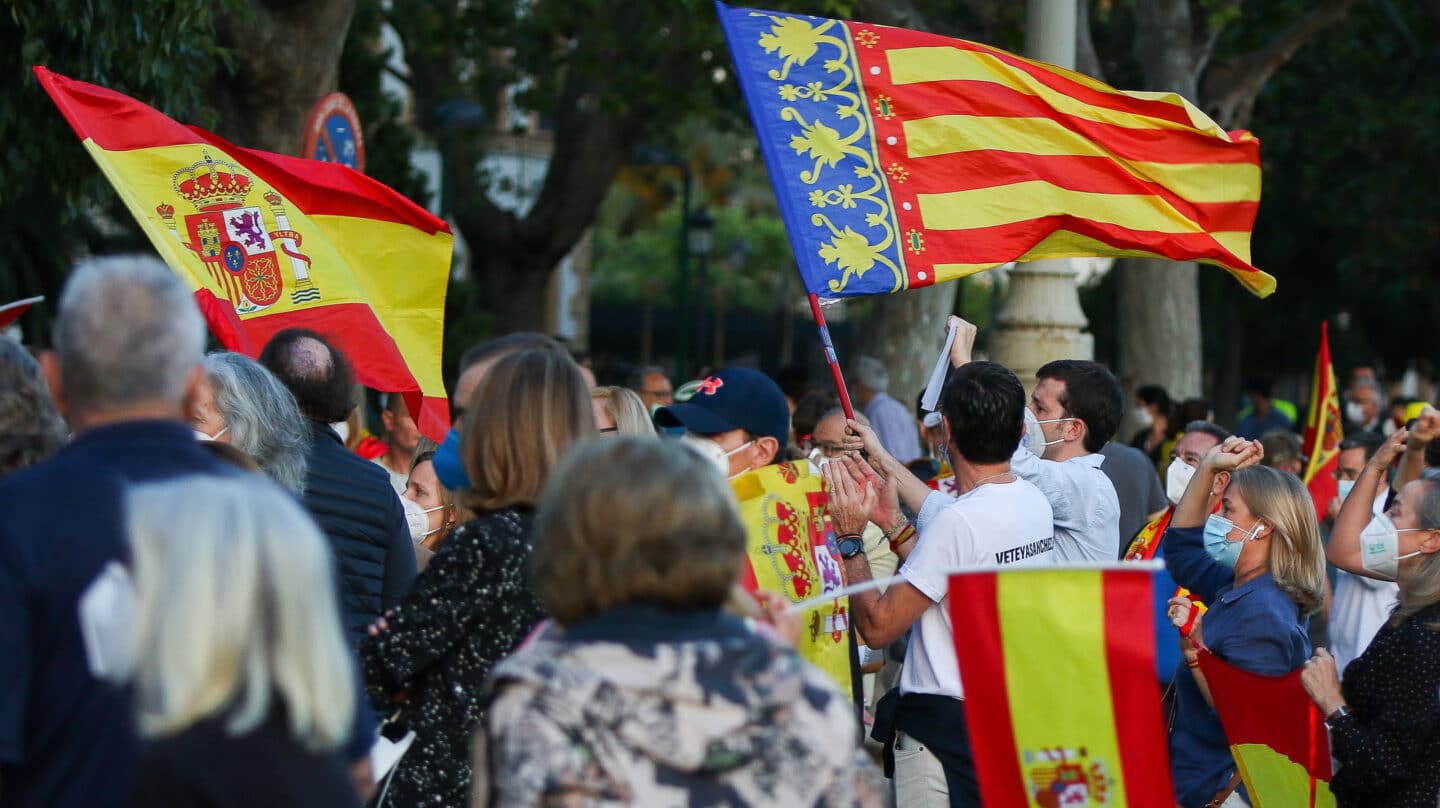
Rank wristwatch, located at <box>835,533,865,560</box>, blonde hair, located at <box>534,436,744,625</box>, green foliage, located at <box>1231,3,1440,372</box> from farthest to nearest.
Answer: green foliage, located at <box>1231,3,1440,372</box> < wristwatch, located at <box>835,533,865,560</box> < blonde hair, located at <box>534,436,744,625</box>

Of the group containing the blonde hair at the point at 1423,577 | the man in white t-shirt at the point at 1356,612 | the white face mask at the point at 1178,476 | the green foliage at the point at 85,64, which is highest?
the green foliage at the point at 85,64

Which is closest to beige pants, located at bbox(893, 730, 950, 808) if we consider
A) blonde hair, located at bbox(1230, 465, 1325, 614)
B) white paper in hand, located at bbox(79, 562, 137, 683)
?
blonde hair, located at bbox(1230, 465, 1325, 614)

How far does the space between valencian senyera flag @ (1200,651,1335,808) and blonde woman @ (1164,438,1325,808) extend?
0.34ft

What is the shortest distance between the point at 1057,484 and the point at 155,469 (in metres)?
3.44

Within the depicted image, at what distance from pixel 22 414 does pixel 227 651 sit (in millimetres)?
1216

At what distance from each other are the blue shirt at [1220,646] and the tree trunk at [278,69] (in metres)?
6.29

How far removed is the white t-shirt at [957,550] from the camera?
4.48 metres

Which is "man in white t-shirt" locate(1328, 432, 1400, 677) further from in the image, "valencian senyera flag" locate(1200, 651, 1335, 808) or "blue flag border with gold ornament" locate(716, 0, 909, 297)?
"blue flag border with gold ornament" locate(716, 0, 909, 297)

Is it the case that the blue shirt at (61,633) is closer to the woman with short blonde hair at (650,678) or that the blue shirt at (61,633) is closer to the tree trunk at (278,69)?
the woman with short blonde hair at (650,678)

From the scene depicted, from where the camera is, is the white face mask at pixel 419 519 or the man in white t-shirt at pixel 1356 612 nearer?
the white face mask at pixel 419 519

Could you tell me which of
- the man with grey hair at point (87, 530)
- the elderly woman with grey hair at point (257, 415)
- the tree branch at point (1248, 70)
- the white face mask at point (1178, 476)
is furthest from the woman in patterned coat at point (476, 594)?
the tree branch at point (1248, 70)

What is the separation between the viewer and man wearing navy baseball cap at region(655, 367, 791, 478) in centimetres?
444

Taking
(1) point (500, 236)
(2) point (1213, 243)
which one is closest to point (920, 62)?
(2) point (1213, 243)

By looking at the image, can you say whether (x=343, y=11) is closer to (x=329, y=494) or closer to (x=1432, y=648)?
(x=329, y=494)
